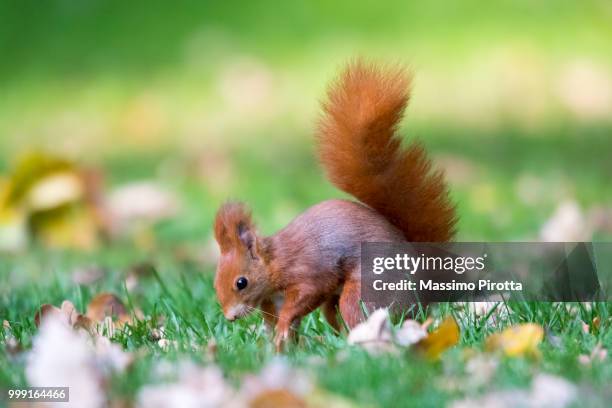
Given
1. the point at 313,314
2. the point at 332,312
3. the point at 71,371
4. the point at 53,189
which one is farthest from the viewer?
the point at 53,189

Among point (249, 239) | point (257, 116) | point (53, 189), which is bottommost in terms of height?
point (249, 239)

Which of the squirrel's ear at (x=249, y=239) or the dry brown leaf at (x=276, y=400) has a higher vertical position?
the squirrel's ear at (x=249, y=239)

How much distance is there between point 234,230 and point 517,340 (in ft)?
2.27

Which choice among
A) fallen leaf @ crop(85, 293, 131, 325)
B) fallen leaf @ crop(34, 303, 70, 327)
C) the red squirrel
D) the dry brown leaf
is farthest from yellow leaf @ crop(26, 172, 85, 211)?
the dry brown leaf

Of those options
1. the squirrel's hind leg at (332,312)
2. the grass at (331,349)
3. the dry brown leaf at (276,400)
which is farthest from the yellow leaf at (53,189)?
the dry brown leaf at (276,400)

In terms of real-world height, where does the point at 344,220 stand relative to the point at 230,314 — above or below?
above

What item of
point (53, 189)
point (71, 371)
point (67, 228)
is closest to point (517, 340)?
point (71, 371)

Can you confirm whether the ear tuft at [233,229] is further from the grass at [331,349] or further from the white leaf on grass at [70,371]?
the white leaf on grass at [70,371]

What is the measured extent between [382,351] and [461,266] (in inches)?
23.7

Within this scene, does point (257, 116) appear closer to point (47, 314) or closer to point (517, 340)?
point (47, 314)

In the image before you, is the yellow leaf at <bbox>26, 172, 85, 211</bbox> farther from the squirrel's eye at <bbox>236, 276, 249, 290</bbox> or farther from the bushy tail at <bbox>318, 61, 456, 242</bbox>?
the squirrel's eye at <bbox>236, 276, 249, 290</bbox>

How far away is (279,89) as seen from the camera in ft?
26.7

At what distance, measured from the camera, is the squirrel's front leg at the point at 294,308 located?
265cm

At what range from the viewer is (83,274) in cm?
415
